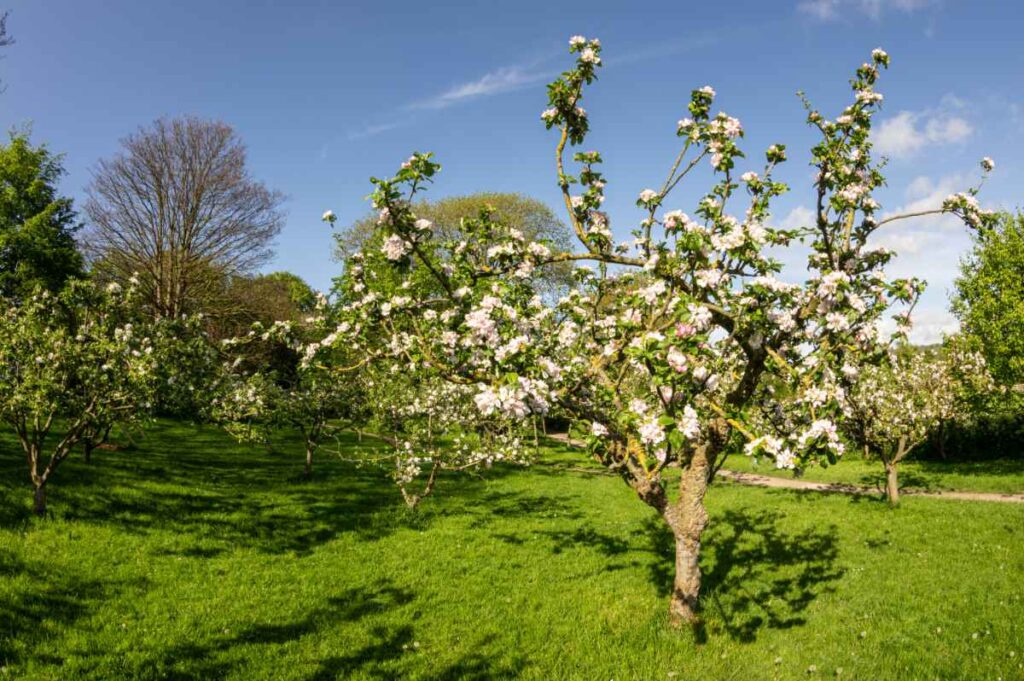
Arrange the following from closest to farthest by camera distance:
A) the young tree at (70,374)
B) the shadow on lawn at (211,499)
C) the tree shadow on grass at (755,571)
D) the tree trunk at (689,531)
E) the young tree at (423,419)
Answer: the tree trunk at (689,531) → the tree shadow on grass at (755,571) → the young tree at (70,374) → the shadow on lawn at (211,499) → the young tree at (423,419)

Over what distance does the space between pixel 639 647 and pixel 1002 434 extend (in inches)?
1439

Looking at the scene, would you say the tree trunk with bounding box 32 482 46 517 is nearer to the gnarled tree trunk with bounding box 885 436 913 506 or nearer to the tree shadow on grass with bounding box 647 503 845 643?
the tree shadow on grass with bounding box 647 503 845 643

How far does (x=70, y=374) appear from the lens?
1198 cm

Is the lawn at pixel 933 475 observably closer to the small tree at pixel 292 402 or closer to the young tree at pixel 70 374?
the small tree at pixel 292 402

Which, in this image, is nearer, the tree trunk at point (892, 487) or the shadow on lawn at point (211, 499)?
the shadow on lawn at point (211, 499)

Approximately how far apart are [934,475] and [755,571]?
21734mm

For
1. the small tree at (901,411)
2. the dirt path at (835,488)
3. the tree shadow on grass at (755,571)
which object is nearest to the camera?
the tree shadow on grass at (755,571)

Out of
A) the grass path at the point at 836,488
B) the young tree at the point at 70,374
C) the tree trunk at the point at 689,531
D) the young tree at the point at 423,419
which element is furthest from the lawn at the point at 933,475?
the young tree at the point at 70,374

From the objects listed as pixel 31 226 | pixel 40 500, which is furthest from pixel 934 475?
pixel 31 226

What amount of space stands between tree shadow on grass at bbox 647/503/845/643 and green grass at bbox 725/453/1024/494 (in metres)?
5.45

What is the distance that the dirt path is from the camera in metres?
20.5

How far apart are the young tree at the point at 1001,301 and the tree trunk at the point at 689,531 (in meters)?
20.6

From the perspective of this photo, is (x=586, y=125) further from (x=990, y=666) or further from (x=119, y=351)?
(x=119, y=351)

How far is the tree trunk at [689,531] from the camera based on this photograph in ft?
28.7
